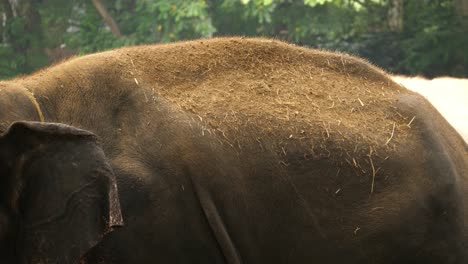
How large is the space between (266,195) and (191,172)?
380mm

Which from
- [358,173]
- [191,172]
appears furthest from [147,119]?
[358,173]

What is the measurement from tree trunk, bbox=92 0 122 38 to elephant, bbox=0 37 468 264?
14.4 metres

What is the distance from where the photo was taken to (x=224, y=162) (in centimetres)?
430

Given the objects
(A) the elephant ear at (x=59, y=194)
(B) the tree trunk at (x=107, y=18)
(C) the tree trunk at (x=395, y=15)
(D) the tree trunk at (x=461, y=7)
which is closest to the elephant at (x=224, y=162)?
(A) the elephant ear at (x=59, y=194)

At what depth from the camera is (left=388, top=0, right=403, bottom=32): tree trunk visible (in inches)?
761

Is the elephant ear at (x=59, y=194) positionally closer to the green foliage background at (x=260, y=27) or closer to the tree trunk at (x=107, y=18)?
the green foliage background at (x=260, y=27)

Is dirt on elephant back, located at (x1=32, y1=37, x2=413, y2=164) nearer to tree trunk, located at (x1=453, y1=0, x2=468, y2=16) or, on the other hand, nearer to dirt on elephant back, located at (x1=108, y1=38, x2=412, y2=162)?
dirt on elephant back, located at (x1=108, y1=38, x2=412, y2=162)

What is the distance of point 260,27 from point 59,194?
625 inches

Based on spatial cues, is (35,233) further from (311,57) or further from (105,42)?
(105,42)

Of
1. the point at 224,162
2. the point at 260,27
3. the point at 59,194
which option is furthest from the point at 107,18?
the point at 59,194

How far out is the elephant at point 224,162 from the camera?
3.80m

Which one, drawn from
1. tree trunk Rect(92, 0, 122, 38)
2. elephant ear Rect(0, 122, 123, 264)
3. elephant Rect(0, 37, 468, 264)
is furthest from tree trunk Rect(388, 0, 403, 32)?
elephant ear Rect(0, 122, 123, 264)

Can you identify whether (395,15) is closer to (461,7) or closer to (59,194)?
(461,7)

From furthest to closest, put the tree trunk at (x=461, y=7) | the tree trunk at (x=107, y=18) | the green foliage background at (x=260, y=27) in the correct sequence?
the tree trunk at (x=107, y=18) < the tree trunk at (x=461, y=7) < the green foliage background at (x=260, y=27)
